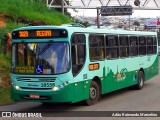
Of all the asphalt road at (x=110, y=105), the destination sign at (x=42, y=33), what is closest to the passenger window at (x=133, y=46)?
the asphalt road at (x=110, y=105)

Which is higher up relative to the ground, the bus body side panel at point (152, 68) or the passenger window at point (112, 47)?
the passenger window at point (112, 47)

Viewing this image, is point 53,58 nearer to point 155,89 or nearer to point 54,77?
point 54,77

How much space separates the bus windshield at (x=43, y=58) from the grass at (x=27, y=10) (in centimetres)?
Answer: 1328

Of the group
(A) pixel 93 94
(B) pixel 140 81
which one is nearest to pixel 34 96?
(A) pixel 93 94

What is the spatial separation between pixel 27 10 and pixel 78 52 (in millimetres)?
15855

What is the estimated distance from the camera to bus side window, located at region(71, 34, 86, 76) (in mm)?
12383

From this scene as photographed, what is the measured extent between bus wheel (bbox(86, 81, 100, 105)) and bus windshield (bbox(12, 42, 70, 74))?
179 centimetres

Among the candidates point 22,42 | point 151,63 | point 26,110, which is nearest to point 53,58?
point 22,42

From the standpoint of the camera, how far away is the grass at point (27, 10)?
25939 millimetres

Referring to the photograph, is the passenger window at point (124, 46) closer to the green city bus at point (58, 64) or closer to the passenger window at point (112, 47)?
the passenger window at point (112, 47)

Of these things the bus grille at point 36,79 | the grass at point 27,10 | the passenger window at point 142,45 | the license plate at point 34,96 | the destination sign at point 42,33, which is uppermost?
the grass at point 27,10

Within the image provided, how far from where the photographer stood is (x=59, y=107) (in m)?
13.5

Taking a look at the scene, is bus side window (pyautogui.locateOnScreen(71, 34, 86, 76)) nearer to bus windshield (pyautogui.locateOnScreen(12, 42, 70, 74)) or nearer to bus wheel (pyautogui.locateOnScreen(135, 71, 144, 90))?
bus windshield (pyautogui.locateOnScreen(12, 42, 70, 74))

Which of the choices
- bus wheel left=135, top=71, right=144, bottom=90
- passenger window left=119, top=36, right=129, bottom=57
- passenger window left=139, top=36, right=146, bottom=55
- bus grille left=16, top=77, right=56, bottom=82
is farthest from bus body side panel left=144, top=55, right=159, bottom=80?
bus grille left=16, top=77, right=56, bottom=82
